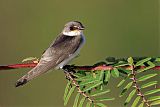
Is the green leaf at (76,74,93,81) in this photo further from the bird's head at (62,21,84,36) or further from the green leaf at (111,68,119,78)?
the bird's head at (62,21,84,36)

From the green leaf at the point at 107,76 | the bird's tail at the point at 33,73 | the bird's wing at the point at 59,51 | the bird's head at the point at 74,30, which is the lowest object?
the green leaf at the point at 107,76

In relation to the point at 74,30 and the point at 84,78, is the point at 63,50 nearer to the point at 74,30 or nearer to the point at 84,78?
the point at 74,30

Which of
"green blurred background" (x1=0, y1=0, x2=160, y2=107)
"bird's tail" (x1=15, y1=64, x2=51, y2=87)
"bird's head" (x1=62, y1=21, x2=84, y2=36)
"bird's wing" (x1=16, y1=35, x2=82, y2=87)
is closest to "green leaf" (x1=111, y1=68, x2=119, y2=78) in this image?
"bird's tail" (x1=15, y1=64, x2=51, y2=87)

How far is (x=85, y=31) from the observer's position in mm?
6793

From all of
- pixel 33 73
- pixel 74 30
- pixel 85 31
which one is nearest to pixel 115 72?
pixel 33 73

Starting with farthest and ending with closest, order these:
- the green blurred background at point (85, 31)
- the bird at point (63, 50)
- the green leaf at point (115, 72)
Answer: the green blurred background at point (85, 31) < the bird at point (63, 50) < the green leaf at point (115, 72)

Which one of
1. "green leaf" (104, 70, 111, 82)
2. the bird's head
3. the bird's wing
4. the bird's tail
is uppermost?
the bird's head

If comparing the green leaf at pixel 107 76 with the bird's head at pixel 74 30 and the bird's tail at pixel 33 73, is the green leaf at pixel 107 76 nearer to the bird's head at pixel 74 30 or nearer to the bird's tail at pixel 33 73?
the bird's tail at pixel 33 73

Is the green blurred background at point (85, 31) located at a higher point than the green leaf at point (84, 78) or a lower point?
higher

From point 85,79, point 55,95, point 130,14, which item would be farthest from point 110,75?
point 130,14

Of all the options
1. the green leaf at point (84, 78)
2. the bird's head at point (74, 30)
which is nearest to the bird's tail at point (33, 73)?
the green leaf at point (84, 78)

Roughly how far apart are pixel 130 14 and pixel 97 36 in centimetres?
50

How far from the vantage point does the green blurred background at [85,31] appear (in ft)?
20.0

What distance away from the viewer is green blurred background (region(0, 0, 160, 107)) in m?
6.10
